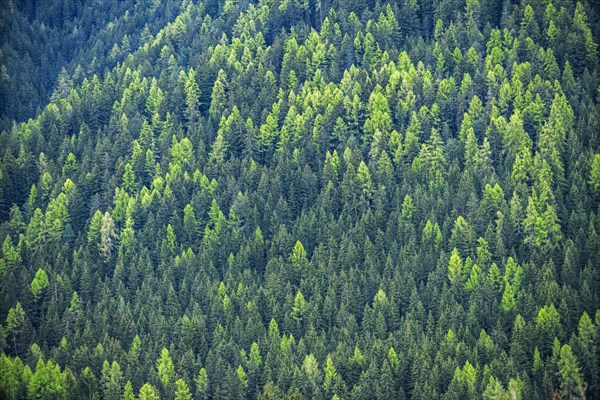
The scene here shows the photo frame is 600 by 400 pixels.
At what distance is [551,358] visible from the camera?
154 meters

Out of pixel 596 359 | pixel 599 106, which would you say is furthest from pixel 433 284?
pixel 599 106

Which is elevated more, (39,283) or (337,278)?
(39,283)

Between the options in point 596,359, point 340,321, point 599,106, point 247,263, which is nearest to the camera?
point 596,359

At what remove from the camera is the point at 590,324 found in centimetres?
15662

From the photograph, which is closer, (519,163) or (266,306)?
(266,306)

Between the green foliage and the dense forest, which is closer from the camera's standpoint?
the dense forest

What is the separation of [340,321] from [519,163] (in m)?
39.6

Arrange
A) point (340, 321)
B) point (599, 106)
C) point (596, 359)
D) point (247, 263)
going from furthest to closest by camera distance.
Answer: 1. point (599, 106)
2. point (247, 263)
3. point (340, 321)
4. point (596, 359)

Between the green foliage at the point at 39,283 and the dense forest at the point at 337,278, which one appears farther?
the green foliage at the point at 39,283

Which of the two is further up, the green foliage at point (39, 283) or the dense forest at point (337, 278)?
the green foliage at point (39, 283)

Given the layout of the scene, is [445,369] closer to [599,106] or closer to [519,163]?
[519,163]

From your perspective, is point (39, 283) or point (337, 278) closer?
point (337, 278)

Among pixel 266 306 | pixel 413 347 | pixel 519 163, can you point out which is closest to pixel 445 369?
pixel 413 347

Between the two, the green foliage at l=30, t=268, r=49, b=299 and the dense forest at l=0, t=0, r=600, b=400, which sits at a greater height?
the green foliage at l=30, t=268, r=49, b=299
